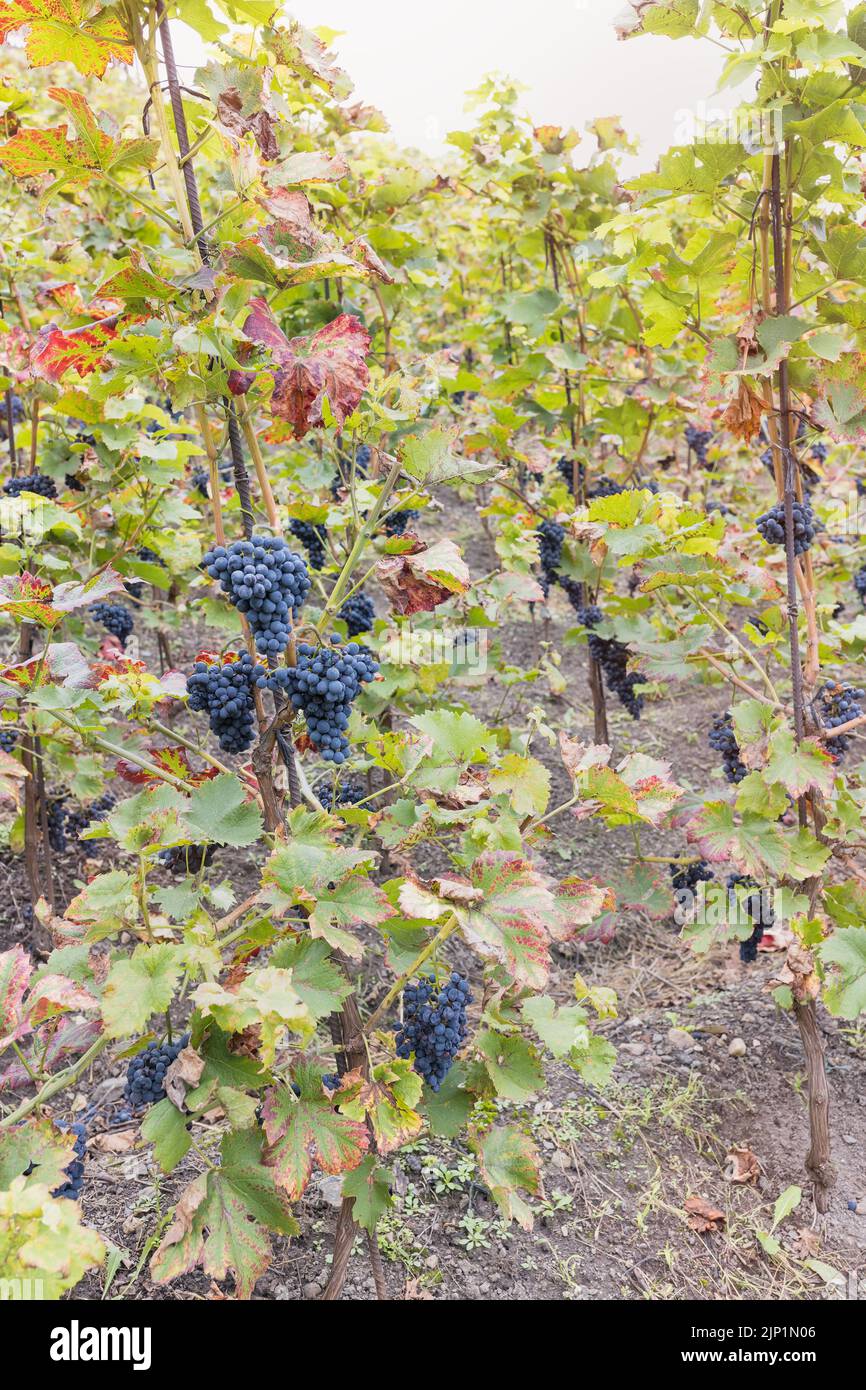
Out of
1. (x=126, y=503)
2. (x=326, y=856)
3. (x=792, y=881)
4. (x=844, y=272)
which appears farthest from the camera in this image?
(x=126, y=503)

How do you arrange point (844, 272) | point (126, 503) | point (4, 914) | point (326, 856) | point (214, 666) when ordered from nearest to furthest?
point (326, 856)
point (214, 666)
point (844, 272)
point (126, 503)
point (4, 914)

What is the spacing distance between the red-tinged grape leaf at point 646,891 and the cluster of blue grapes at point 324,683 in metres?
1.44

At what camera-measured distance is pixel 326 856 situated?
144cm

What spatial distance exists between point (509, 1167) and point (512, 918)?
634 millimetres

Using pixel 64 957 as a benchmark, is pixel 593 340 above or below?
above

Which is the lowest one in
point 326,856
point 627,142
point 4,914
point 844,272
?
point 4,914

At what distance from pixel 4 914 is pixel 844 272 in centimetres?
295

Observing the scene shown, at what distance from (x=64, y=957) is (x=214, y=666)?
1.79 feet

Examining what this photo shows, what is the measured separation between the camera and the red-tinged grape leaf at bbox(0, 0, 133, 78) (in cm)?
141

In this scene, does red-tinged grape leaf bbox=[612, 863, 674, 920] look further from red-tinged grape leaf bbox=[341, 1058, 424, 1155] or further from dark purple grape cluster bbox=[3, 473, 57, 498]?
dark purple grape cluster bbox=[3, 473, 57, 498]

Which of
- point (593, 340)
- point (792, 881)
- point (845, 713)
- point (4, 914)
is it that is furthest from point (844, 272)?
point (4, 914)

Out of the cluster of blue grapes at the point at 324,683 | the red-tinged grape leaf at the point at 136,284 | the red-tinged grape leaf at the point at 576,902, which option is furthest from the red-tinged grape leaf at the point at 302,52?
the red-tinged grape leaf at the point at 576,902
